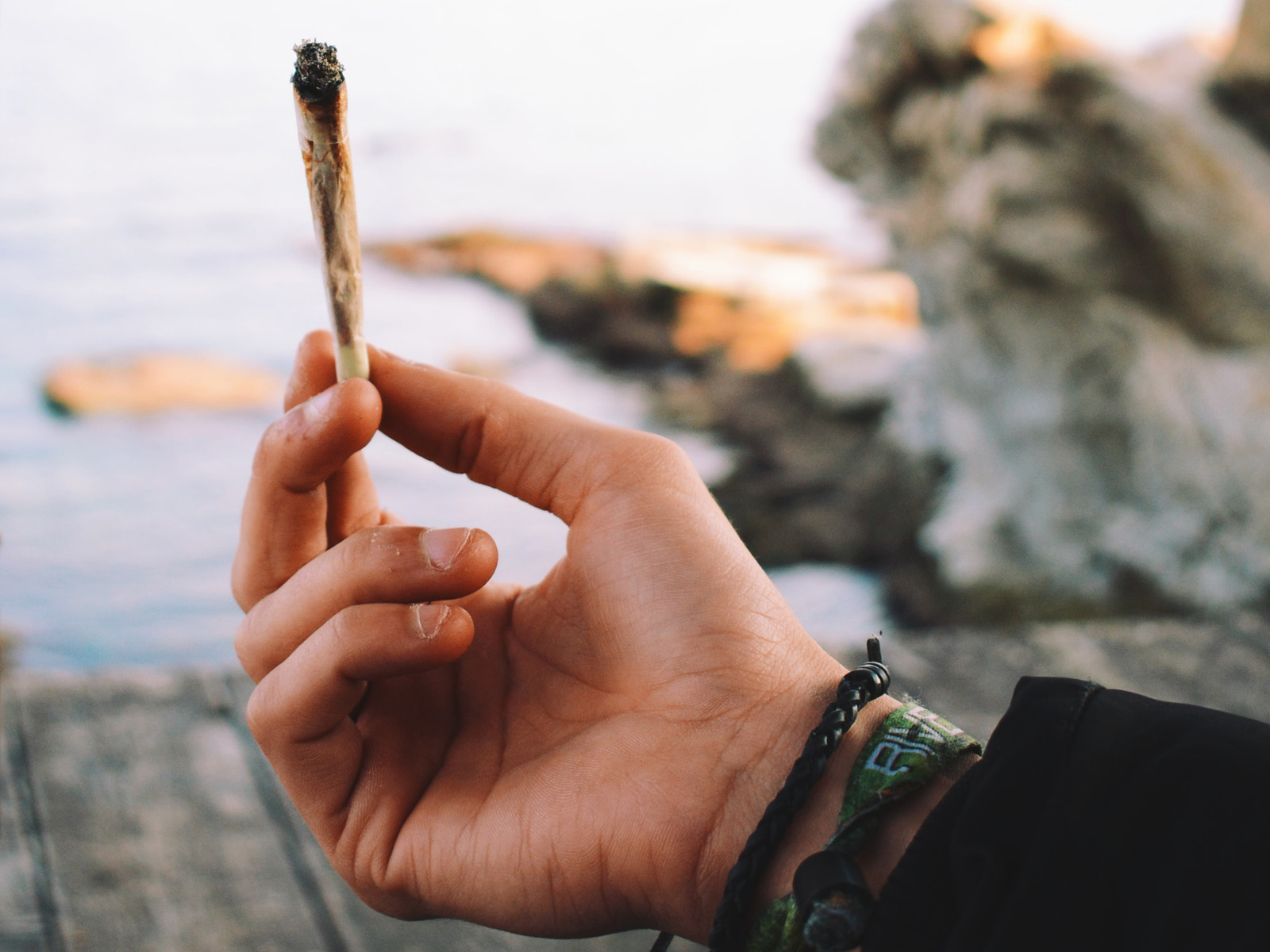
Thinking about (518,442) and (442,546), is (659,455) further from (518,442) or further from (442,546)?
(442,546)

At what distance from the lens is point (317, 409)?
0.73 metres

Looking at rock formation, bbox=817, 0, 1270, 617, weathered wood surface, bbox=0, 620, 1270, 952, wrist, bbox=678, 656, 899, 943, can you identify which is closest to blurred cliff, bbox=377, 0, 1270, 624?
rock formation, bbox=817, 0, 1270, 617

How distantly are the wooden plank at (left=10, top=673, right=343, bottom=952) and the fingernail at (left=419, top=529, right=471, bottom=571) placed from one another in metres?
0.46

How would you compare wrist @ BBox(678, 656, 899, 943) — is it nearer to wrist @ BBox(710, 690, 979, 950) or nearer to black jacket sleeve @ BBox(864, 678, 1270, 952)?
wrist @ BBox(710, 690, 979, 950)

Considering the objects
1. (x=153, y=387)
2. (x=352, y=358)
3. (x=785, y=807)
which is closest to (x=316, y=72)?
(x=352, y=358)

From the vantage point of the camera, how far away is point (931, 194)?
11.6 feet

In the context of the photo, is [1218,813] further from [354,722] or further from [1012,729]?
[354,722]

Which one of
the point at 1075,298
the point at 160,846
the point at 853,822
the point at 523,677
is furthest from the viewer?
the point at 1075,298

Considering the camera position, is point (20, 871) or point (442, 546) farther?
point (20, 871)

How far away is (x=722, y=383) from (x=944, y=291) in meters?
3.24

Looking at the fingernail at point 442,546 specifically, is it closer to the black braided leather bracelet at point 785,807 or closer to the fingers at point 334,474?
the fingers at point 334,474

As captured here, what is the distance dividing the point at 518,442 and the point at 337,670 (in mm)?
262

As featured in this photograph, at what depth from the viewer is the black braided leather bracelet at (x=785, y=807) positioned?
660mm

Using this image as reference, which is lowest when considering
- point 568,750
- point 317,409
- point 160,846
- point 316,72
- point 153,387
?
point 153,387
